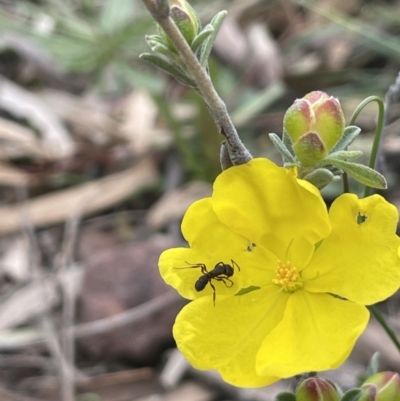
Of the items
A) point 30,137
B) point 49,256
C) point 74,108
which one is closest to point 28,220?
point 49,256

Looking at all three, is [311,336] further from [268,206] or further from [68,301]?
[68,301]

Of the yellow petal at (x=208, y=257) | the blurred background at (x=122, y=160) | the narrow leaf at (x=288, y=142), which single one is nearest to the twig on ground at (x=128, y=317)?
the blurred background at (x=122, y=160)

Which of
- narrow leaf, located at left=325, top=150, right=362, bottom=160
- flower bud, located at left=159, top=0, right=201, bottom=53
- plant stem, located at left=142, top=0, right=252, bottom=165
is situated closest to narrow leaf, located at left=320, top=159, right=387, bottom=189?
narrow leaf, located at left=325, top=150, right=362, bottom=160

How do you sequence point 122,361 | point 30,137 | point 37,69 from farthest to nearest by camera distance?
1. point 37,69
2. point 30,137
3. point 122,361

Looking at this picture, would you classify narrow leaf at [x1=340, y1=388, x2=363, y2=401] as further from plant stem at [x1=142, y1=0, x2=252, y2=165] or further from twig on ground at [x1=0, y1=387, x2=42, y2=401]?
twig on ground at [x1=0, y1=387, x2=42, y2=401]

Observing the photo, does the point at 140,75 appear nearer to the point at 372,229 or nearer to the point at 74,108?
the point at 74,108

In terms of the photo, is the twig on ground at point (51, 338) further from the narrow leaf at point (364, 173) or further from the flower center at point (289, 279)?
the narrow leaf at point (364, 173)
